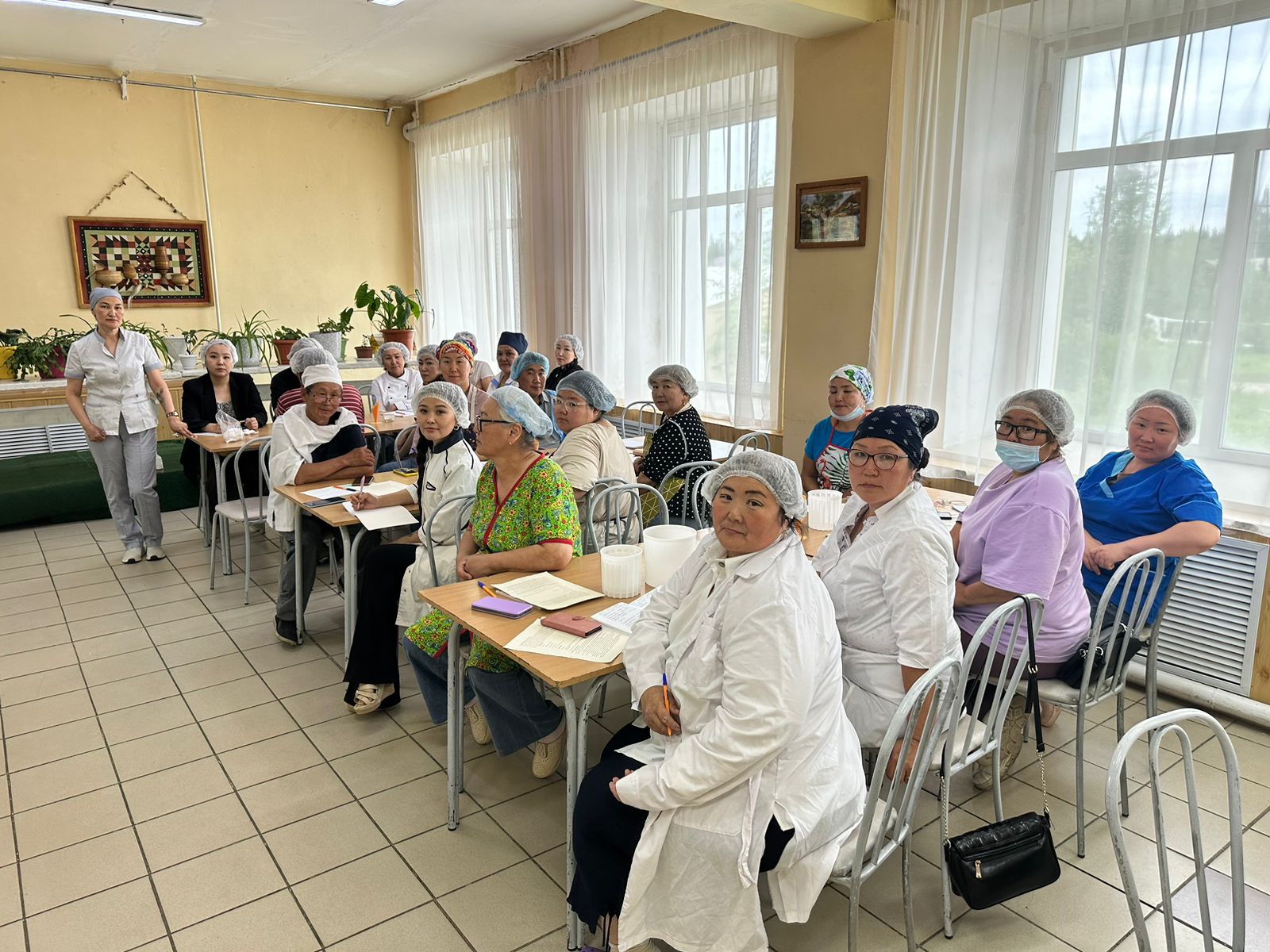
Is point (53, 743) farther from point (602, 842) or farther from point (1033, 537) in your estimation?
point (1033, 537)

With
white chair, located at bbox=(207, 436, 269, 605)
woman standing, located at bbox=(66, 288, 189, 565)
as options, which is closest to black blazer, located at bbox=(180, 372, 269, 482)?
woman standing, located at bbox=(66, 288, 189, 565)

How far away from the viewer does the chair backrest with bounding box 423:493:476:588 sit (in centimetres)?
A: 275

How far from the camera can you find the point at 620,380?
5973 millimetres

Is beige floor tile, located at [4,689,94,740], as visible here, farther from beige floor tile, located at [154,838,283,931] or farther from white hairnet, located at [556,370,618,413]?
white hairnet, located at [556,370,618,413]

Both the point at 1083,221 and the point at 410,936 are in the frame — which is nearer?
the point at 410,936

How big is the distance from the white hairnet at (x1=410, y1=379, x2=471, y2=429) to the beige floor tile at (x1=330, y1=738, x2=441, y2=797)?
1152 millimetres

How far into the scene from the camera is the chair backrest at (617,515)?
295cm

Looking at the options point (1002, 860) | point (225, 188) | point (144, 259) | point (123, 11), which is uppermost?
point (123, 11)

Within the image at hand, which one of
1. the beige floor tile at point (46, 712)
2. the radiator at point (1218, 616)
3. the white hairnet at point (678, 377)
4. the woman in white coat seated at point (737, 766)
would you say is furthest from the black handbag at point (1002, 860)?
the beige floor tile at point (46, 712)

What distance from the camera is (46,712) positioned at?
10.1 ft

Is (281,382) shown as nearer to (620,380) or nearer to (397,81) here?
(620,380)

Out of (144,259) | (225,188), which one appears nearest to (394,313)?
(225,188)

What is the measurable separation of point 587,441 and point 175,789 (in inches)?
69.2

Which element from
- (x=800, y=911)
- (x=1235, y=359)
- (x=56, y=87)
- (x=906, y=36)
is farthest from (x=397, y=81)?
(x=800, y=911)
